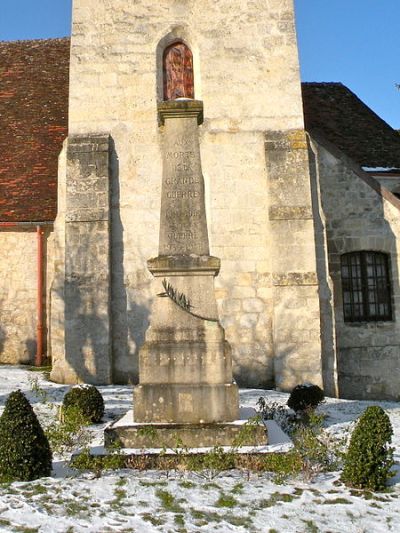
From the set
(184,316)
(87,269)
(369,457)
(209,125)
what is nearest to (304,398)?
(184,316)

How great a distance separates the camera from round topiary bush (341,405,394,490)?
4.96 m

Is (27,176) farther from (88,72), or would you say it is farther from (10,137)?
(88,72)

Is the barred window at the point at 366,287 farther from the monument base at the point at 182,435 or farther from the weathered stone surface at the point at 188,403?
the monument base at the point at 182,435

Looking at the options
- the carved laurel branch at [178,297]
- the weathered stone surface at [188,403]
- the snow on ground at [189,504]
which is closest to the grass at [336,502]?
the snow on ground at [189,504]

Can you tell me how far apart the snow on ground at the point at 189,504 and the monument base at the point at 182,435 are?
0.50 metres

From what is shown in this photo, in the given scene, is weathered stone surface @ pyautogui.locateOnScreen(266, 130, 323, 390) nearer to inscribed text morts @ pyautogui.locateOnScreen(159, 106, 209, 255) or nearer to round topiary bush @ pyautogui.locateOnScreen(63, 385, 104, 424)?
round topiary bush @ pyautogui.locateOnScreen(63, 385, 104, 424)

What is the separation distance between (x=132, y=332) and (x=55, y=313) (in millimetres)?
1598

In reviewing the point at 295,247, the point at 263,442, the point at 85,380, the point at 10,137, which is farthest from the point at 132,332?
the point at 10,137

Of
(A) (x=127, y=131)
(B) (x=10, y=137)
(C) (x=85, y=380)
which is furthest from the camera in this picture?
(B) (x=10, y=137)

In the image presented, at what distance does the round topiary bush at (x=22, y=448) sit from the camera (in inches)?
203

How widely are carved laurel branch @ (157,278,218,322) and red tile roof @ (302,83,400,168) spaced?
8.63 m

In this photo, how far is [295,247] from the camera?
10672mm

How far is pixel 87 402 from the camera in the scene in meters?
7.67

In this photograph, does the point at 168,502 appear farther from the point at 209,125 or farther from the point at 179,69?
the point at 179,69
